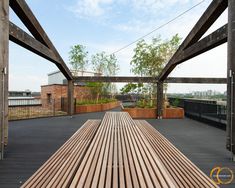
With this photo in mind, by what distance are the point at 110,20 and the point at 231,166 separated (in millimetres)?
12010

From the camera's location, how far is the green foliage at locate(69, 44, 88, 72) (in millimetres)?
19344

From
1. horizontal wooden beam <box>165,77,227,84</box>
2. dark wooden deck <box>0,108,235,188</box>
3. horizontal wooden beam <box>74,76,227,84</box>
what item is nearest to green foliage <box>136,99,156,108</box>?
horizontal wooden beam <box>74,76,227,84</box>

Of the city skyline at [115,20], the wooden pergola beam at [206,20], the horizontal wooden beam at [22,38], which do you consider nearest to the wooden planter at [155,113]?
the city skyline at [115,20]

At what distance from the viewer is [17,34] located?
468 centimetres

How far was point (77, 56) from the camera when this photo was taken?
1952 centimetres

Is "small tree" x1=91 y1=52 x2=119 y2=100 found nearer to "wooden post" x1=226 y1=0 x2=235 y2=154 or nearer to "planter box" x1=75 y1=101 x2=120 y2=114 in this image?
"planter box" x1=75 y1=101 x2=120 y2=114

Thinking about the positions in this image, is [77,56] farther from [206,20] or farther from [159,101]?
[206,20]

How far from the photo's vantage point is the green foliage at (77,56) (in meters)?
19.3

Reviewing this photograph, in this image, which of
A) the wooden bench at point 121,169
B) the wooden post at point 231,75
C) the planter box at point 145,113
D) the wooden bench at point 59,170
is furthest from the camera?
the planter box at point 145,113

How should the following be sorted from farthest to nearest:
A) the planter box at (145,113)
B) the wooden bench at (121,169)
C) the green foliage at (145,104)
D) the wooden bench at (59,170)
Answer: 1. the green foliage at (145,104)
2. the planter box at (145,113)
3. the wooden bench at (59,170)
4. the wooden bench at (121,169)

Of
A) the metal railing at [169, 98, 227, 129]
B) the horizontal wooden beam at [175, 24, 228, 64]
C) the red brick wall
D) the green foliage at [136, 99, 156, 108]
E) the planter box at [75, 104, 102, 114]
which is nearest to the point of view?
the horizontal wooden beam at [175, 24, 228, 64]

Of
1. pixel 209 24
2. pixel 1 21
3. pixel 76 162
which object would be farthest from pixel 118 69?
pixel 76 162

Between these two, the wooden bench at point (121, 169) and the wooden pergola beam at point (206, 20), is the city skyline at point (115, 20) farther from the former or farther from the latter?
the wooden bench at point (121, 169)

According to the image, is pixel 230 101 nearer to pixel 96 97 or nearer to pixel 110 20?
pixel 110 20
